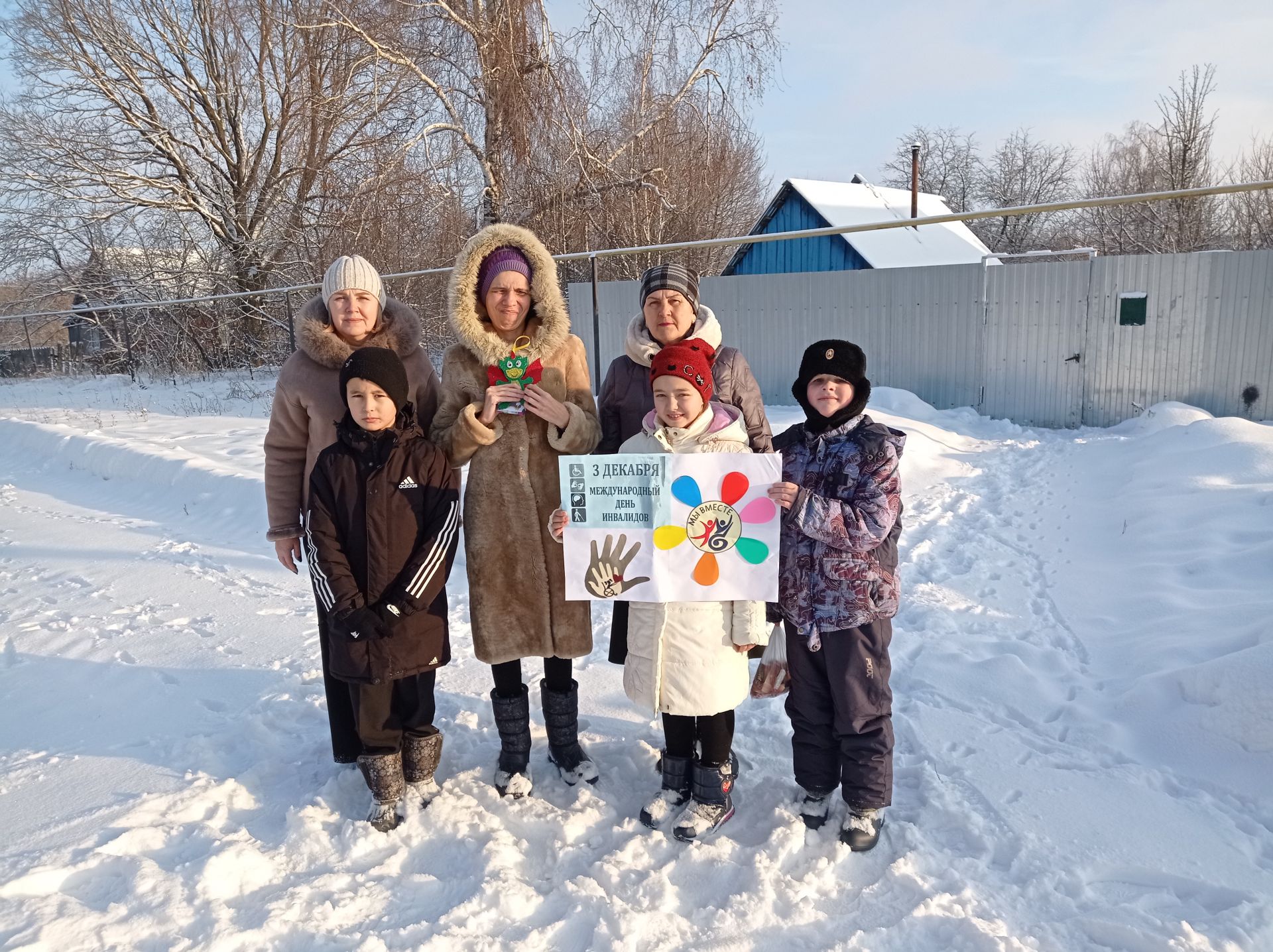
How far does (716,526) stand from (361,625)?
4.00ft

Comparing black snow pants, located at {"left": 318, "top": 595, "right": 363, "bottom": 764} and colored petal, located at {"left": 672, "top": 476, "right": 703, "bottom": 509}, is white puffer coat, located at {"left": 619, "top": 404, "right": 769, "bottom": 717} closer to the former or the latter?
colored petal, located at {"left": 672, "top": 476, "right": 703, "bottom": 509}

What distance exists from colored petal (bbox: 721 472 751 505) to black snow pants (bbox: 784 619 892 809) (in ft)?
1.71

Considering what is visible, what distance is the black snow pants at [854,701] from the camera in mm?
2572

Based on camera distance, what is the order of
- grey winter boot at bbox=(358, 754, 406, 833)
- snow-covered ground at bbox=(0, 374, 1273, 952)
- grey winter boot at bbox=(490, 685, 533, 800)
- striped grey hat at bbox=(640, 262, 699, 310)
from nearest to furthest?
snow-covered ground at bbox=(0, 374, 1273, 952)
grey winter boot at bbox=(358, 754, 406, 833)
striped grey hat at bbox=(640, 262, 699, 310)
grey winter boot at bbox=(490, 685, 533, 800)

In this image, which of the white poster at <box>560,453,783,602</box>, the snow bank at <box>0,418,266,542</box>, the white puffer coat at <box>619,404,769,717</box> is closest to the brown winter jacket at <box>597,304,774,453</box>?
the white puffer coat at <box>619,404,769,717</box>

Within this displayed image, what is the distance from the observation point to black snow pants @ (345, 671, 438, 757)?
2822 millimetres

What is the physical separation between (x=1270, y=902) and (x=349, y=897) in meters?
2.66

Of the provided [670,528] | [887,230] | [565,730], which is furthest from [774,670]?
[887,230]

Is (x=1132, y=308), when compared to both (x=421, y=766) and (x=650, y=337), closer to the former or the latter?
(x=650, y=337)

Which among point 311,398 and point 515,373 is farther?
point 311,398

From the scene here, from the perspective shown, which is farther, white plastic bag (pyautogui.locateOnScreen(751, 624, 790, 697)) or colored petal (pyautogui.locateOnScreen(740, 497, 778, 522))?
white plastic bag (pyautogui.locateOnScreen(751, 624, 790, 697))

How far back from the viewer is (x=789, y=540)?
265 centimetres

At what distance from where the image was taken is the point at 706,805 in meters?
2.72

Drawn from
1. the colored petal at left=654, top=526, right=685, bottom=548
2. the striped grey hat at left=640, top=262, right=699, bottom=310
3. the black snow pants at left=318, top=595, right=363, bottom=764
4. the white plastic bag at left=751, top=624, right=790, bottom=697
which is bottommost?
the black snow pants at left=318, top=595, right=363, bottom=764
